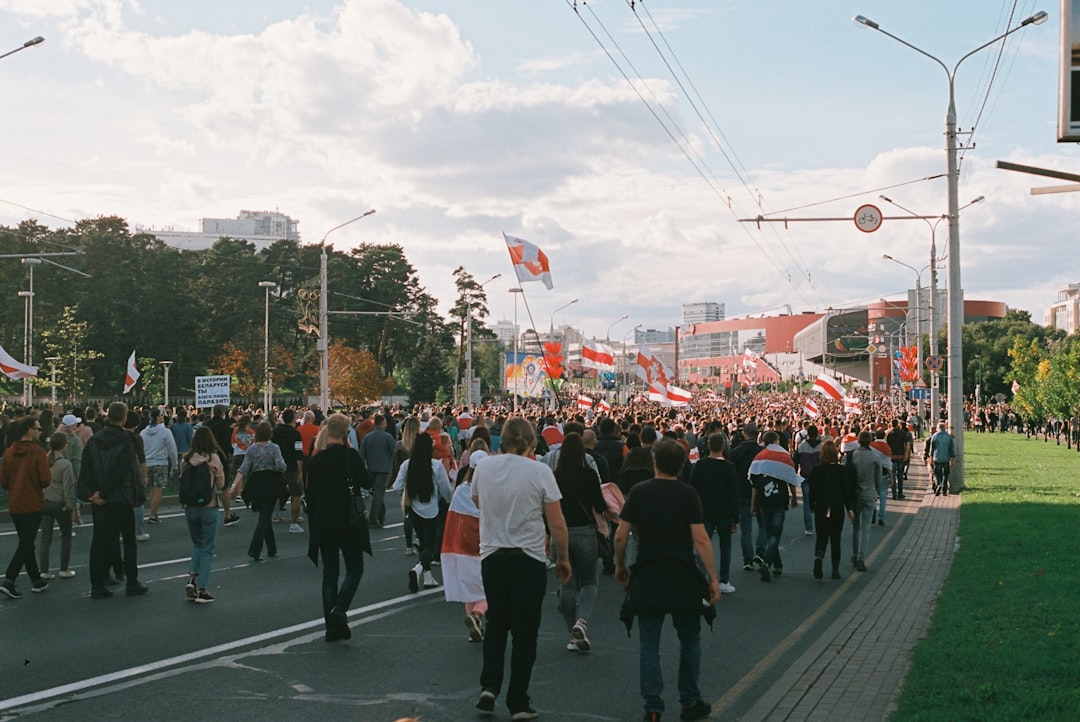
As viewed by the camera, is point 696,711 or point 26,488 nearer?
point 696,711

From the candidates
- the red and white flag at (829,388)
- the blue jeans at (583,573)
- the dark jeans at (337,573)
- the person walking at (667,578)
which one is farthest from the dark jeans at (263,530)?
the red and white flag at (829,388)

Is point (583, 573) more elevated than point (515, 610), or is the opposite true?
point (515, 610)

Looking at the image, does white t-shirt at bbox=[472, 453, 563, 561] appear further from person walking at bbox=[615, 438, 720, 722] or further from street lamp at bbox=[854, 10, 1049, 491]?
street lamp at bbox=[854, 10, 1049, 491]

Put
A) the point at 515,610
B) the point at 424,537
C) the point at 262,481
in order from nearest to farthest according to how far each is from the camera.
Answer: the point at 515,610
the point at 424,537
the point at 262,481

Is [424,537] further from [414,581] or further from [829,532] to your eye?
[829,532]

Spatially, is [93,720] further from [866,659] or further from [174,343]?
[174,343]

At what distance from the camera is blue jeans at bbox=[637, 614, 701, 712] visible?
674cm

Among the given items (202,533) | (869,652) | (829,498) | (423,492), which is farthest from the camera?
(829,498)

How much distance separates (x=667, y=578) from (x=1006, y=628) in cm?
431

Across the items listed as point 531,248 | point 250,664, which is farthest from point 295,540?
point 531,248

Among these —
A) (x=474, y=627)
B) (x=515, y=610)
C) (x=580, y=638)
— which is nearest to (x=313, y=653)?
(x=474, y=627)

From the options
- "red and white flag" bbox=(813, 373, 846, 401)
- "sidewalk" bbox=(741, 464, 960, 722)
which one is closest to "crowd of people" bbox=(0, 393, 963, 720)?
"sidewalk" bbox=(741, 464, 960, 722)

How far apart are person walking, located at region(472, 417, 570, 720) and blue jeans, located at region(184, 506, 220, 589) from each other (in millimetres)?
5124

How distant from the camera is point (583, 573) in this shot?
30.8 feet
